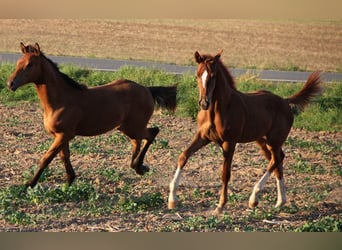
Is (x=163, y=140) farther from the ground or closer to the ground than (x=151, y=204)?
farther from the ground

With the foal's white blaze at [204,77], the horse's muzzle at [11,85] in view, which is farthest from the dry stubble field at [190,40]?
the foal's white blaze at [204,77]

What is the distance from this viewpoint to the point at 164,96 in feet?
29.2

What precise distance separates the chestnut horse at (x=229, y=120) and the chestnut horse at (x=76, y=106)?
1410 mm

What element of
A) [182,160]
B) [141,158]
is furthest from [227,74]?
[141,158]

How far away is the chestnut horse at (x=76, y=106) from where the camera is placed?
729 centimetres

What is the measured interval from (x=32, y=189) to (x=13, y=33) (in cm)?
2380

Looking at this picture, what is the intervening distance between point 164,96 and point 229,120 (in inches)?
92.2

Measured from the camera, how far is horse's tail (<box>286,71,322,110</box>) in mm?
7910

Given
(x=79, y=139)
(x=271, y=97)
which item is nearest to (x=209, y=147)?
(x=79, y=139)

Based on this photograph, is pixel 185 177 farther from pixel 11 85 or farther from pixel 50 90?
pixel 11 85

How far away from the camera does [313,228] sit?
609 centimetres

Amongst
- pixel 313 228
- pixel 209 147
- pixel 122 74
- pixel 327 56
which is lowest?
pixel 313 228

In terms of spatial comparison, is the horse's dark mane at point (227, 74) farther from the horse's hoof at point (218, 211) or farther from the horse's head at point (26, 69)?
the horse's head at point (26, 69)

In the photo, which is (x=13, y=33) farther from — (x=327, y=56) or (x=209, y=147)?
(x=209, y=147)
